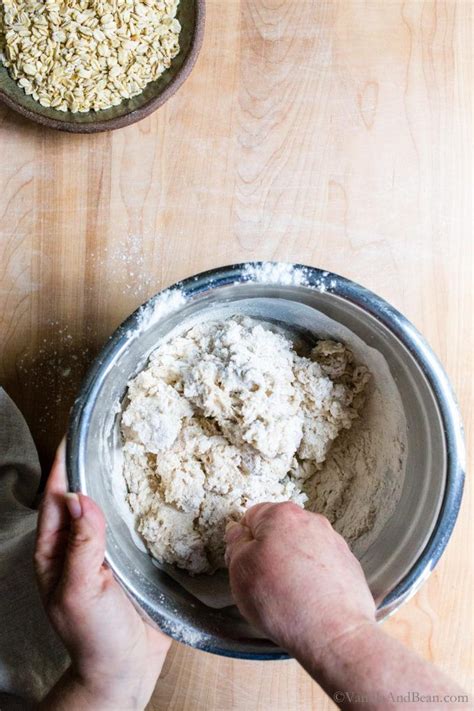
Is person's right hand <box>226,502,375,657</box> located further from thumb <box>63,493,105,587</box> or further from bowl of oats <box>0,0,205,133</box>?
bowl of oats <box>0,0,205,133</box>

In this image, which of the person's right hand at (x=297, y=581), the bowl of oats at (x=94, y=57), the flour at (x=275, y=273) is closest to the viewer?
the person's right hand at (x=297, y=581)

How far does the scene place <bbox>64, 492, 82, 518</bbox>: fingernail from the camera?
2.21 ft

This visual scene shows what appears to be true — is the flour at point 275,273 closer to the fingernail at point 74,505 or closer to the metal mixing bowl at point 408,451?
the metal mixing bowl at point 408,451

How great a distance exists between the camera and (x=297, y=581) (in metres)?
0.62

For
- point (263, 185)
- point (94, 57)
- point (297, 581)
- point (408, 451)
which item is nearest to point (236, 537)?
point (297, 581)

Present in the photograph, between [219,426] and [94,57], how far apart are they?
1.61ft

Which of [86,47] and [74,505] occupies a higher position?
[86,47]

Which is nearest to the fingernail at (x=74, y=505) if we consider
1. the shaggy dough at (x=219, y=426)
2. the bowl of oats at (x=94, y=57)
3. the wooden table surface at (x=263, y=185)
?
the shaggy dough at (x=219, y=426)

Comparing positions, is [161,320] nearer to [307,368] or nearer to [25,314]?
[307,368]

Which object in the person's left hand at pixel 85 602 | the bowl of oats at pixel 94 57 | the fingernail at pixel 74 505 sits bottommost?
the person's left hand at pixel 85 602

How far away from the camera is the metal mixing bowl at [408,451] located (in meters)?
0.68

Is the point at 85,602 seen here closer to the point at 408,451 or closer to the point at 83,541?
the point at 83,541

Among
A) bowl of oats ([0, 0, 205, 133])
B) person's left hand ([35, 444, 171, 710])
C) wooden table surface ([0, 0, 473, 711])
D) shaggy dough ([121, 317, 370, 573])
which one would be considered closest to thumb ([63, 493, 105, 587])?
person's left hand ([35, 444, 171, 710])

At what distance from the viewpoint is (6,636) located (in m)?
0.85
